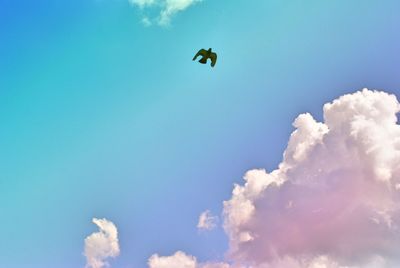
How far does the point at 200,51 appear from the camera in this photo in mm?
22031

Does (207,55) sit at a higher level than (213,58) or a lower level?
higher
